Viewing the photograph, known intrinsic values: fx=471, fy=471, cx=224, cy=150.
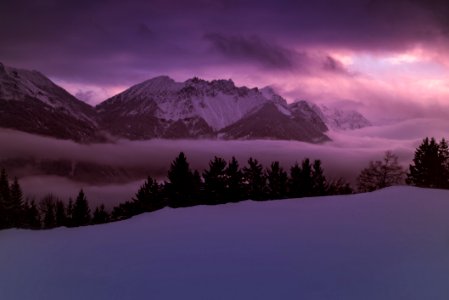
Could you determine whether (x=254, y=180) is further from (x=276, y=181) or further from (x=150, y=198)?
(x=150, y=198)

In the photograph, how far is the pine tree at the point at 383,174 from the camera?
217ft

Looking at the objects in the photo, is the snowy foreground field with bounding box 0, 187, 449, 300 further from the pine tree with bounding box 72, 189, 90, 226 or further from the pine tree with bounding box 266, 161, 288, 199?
the pine tree with bounding box 72, 189, 90, 226

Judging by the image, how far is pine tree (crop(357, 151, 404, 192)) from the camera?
66.1m

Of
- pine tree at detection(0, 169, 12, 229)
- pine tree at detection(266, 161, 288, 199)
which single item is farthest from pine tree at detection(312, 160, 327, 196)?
pine tree at detection(0, 169, 12, 229)

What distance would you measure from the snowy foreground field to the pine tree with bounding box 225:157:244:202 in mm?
31749

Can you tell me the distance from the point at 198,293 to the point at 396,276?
5.67 m

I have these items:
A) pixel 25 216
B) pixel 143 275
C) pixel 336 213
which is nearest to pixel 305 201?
pixel 336 213

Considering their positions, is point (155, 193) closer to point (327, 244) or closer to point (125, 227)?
point (125, 227)

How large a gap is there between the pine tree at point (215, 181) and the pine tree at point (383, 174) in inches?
889

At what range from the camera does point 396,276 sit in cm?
1345

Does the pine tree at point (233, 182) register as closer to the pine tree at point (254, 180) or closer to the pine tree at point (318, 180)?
the pine tree at point (254, 180)

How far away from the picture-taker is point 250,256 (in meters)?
16.0

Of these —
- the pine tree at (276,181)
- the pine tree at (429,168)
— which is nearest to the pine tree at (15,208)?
the pine tree at (276,181)

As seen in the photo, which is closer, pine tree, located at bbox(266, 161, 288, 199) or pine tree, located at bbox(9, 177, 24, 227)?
Result: pine tree, located at bbox(266, 161, 288, 199)
